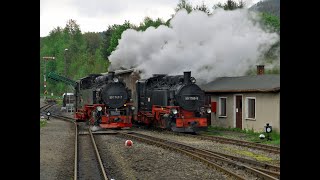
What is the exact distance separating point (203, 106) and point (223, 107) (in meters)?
3.97

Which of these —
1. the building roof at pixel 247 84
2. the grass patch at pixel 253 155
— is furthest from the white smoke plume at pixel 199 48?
the grass patch at pixel 253 155

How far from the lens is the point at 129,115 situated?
23.7 metres

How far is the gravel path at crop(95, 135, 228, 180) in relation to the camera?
10133 millimetres

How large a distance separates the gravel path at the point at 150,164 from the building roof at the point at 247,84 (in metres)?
7.64

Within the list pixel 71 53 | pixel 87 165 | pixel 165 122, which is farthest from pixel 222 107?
pixel 71 53

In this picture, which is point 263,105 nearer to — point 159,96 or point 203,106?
point 203,106

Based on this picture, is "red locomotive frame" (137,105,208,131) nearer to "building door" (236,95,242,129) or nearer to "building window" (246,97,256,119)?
"building window" (246,97,256,119)

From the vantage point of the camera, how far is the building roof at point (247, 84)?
20.8 meters

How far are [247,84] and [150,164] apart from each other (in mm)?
13256

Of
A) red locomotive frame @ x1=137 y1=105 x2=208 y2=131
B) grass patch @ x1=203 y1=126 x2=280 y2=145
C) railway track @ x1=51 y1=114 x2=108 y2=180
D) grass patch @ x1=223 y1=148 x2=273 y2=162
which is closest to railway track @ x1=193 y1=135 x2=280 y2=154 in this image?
grass patch @ x1=223 y1=148 x2=273 y2=162

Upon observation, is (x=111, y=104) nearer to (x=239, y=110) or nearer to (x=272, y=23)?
(x=239, y=110)

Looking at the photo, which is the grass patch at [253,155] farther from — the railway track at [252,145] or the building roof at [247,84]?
the building roof at [247,84]

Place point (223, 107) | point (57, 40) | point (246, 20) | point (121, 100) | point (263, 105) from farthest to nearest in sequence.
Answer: point (57, 40), point (246, 20), point (223, 107), point (121, 100), point (263, 105)
